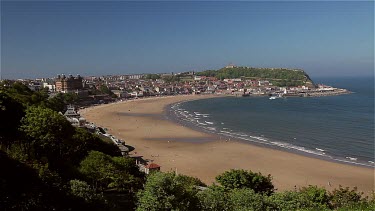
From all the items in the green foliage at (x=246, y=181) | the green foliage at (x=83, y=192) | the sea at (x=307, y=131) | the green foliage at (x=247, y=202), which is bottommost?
the sea at (x=307, y=131)

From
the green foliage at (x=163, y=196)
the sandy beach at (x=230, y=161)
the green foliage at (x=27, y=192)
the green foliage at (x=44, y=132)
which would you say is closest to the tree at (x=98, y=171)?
the green foliage at (x=44, y=132)

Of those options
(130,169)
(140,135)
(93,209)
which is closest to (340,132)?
(140,135)

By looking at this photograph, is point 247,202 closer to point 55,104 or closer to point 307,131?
point 307,131

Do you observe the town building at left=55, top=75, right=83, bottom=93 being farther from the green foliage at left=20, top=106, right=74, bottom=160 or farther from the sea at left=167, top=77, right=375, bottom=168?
the green foliage at left=20, top=106, right=74, bottom=160

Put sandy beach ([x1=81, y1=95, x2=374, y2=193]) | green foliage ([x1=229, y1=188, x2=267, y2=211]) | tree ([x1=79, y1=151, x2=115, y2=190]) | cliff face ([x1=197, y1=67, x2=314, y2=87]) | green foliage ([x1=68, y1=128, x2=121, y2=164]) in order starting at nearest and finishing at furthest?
green foliage ([x1=229, y1=188, x2=267, y2=211])
tree ([x1=79, y1=151, x2=115, y2=190])
green foliage ([x1=68, y1=128, x2=121, y2=164])
sandy beach ([x1=81, y1=95, x2=374, y2=193])
cliff face ([x1=197, y1=67, x2=314, y2=87])

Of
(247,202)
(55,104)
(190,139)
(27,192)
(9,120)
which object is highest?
(9,120)

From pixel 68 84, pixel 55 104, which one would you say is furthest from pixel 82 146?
pixel 68 84

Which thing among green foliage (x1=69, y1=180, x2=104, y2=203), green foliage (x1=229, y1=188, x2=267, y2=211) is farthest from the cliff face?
green foliage (x1=69, y1=180, x2=104, y2=203)

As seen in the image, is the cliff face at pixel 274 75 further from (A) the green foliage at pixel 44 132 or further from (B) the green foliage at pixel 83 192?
(B) the green foliage at pixel 83 192
